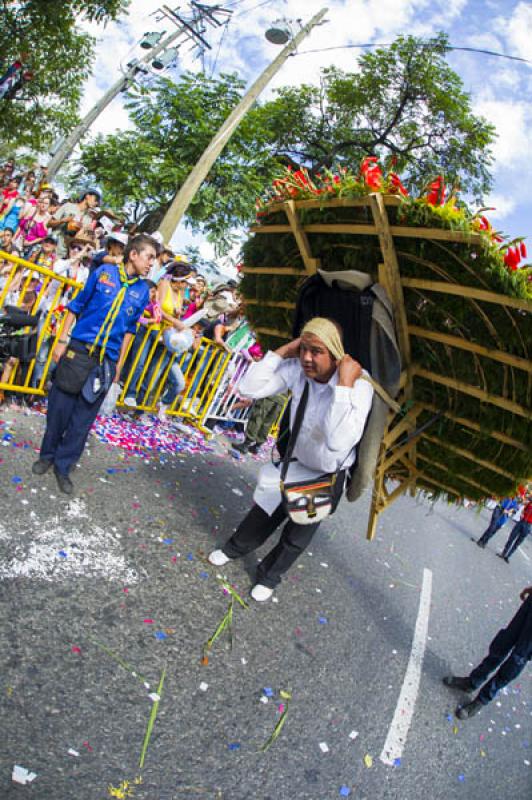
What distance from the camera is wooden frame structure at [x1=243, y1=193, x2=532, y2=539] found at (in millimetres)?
3377

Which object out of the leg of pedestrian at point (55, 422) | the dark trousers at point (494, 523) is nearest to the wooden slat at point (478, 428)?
the leg of pedestrian at point (55, 422)

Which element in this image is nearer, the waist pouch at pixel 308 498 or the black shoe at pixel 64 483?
the waist pouch at pixel 308 498

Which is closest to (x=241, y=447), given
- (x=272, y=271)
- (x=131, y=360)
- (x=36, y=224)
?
(x=131, y=360)

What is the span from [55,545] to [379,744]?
2.32 meters

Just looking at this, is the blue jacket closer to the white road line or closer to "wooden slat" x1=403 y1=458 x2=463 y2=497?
"wooden slat" x1=403 y1=458 x2=463 y2=497

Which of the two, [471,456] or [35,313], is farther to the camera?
[35,313]

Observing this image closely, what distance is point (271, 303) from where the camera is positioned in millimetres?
5195

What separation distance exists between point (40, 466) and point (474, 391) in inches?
127

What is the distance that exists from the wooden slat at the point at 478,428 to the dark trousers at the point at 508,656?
163 cm

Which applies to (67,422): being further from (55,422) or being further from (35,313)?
(35,313)

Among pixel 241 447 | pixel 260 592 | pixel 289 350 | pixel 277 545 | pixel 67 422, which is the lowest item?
pixel 241 447

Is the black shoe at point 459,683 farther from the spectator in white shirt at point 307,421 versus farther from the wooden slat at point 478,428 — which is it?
the wooden slat at point 478,428

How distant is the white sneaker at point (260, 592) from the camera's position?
13.9 feet

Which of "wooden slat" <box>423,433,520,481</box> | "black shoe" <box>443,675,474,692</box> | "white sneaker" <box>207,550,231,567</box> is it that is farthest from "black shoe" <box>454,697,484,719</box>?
"white sneaker" <box>207,550,231,567</box>
